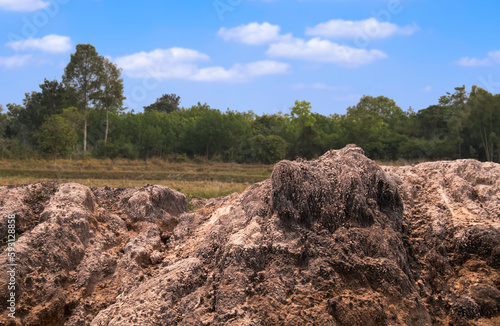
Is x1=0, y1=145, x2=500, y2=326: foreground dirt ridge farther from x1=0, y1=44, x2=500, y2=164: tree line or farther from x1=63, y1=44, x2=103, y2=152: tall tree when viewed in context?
x1=63, y1=44, x2=103, y2=152: tall tree

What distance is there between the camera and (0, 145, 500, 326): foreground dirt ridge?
4.80 metres

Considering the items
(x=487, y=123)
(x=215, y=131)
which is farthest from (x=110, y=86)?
(x=487, y=123)

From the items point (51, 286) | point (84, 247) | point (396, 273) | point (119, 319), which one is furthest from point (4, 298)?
point (396, 273)

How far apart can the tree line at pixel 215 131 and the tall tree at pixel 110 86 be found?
0.34 feet

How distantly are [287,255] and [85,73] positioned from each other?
52.0 metres

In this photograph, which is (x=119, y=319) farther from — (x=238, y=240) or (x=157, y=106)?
(x=157, y=106)

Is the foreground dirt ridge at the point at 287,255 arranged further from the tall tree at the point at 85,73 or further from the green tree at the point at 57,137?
the tall tree at the point at 85,73

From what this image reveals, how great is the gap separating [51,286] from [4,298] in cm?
48

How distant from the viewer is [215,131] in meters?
53.3

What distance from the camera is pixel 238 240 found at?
5195mm

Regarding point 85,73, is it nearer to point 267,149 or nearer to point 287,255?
point 267,149

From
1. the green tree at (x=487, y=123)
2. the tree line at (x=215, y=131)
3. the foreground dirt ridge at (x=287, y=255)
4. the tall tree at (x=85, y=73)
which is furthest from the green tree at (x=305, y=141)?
the foreground dirt ridge at (x=287, y=255)

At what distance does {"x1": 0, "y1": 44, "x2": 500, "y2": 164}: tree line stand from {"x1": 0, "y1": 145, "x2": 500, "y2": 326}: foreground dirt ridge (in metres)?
37.5

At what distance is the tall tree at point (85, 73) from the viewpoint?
51.6m
